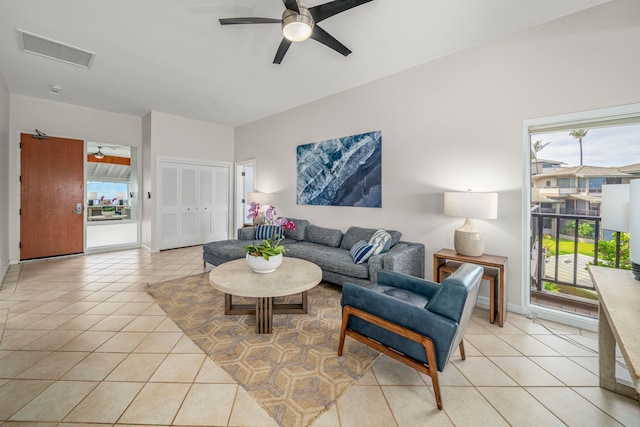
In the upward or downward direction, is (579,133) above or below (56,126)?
below

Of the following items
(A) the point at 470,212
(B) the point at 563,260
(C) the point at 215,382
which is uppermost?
(A) the point at 470,212

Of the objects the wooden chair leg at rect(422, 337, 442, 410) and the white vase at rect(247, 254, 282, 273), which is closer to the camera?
the wooden chair leg at rect(422, 337, 442, 410)

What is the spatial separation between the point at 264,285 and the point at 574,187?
312 centimetres

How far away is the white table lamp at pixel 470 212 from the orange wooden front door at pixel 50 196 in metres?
6.53

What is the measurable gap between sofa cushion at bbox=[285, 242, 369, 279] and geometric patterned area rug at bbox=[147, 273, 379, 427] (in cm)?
38

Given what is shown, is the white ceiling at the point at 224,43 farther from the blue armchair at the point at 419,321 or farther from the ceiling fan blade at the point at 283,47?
the blue armchair at the point at 419,321

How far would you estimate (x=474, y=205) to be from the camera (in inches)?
102

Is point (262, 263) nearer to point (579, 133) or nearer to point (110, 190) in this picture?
point (579, 133)

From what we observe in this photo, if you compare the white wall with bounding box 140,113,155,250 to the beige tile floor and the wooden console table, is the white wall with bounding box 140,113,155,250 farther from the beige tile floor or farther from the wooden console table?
the wooden console table

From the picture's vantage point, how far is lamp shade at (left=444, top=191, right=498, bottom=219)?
8.34 ft

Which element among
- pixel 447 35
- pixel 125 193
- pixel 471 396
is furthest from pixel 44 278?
pixel 447 35

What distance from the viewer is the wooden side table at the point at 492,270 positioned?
8.12ft

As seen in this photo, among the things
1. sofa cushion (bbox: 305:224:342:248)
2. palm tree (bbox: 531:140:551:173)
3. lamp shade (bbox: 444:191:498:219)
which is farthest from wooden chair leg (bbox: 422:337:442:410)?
sofa cushion (bbox: 305:224:342:248)

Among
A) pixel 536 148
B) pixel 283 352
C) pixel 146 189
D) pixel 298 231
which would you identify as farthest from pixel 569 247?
pixel 146 189
